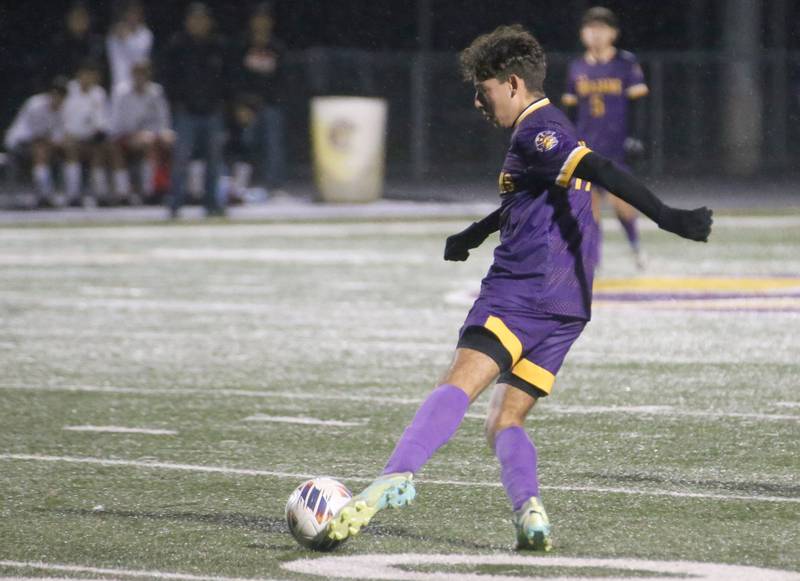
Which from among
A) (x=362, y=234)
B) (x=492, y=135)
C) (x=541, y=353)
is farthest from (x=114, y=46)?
(x=541, y=353)

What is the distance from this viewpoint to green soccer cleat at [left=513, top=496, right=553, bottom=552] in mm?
6086

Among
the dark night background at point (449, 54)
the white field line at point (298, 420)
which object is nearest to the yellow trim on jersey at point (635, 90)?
the white field line at point (298, 420)

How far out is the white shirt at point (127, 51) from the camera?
25609 mm

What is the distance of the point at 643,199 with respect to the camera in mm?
6113

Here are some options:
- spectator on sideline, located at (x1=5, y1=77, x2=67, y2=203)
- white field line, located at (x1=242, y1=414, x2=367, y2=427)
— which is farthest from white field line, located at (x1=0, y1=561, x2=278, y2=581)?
spectator on sideline, located at (x1=5, y1=77, x2=67, y2=203)

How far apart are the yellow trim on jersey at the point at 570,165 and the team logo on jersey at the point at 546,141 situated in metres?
0.07

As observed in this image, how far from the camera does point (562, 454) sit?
817cm

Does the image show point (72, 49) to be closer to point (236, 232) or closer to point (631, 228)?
point (236, 232)

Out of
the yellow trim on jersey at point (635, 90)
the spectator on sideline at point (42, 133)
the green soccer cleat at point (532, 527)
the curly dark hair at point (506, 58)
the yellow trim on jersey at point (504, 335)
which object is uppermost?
the curly dark hair at point (506, 58)

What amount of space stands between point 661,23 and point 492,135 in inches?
238

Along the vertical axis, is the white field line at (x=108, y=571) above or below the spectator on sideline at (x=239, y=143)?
above

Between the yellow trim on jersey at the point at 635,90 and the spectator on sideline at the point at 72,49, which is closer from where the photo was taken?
the yellow trim on jersey at the point at 635,90

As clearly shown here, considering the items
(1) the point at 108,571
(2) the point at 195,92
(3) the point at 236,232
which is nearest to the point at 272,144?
(2) the point at 195,92

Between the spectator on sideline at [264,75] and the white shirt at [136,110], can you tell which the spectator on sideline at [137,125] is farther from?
the spectator on sideline at [264,75]
